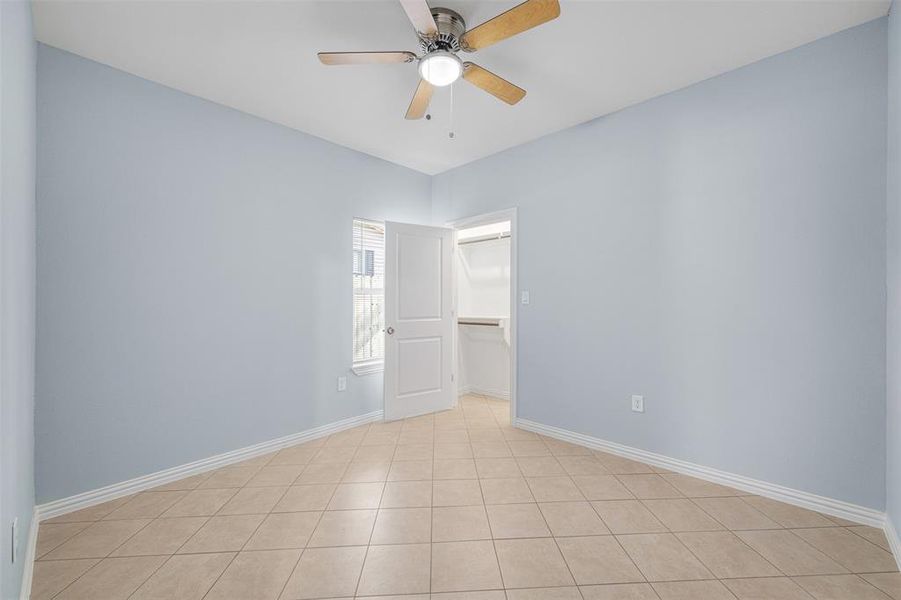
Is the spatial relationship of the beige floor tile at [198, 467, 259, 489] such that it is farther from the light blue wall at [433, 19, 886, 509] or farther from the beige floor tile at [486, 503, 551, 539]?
the light blue wall at [433, 19, 886, 509]

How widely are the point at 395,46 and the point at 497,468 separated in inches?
110

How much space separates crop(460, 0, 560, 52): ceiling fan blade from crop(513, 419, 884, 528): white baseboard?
276 centimetres

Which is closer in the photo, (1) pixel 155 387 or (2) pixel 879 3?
(2) pixel 879 3

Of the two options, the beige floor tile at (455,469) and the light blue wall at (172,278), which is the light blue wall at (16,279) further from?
the beige floor tile at (455,469)

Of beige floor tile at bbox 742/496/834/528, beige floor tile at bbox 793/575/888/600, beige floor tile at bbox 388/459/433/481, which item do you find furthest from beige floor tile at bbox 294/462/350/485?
beige floor tile at bbox 742/496/834/528

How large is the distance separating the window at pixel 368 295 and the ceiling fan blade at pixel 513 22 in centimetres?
223

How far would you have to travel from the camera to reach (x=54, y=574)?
5.47 ft

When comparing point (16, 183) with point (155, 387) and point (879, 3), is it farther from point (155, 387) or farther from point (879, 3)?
point (879, 3)

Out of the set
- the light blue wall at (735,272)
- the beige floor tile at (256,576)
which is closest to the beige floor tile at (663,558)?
the light blue wall at (735,272)

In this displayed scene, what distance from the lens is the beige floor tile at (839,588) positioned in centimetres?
153

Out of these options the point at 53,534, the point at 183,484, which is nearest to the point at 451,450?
the point at 183,484

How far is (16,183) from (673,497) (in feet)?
11.7

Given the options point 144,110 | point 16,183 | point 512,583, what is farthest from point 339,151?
point 512,583

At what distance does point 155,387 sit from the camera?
2465 millimetres
